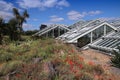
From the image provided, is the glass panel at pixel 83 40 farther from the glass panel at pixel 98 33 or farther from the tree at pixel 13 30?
the tree at pixel 13 30

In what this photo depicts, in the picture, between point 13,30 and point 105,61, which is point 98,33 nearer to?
point 105,61

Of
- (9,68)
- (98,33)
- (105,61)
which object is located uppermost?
(98,33)

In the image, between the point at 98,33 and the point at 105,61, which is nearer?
the point at 105,61

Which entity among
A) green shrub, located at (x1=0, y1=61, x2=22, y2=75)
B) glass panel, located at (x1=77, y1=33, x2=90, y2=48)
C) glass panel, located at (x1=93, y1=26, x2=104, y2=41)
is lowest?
green shrub, located at (x1=0, y1=61, x2=22, y2=75)

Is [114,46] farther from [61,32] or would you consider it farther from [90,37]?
[61,32]

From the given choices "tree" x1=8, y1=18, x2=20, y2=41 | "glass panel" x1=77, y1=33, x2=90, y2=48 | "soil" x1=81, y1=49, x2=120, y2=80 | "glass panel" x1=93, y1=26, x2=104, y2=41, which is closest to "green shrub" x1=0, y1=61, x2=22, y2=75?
"soil" x1=81, y1=49, x2=120, y2=80

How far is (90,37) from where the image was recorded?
21.6m

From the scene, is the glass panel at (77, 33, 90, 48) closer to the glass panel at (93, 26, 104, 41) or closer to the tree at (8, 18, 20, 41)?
the glass panel at (93, 26, 104, 41)

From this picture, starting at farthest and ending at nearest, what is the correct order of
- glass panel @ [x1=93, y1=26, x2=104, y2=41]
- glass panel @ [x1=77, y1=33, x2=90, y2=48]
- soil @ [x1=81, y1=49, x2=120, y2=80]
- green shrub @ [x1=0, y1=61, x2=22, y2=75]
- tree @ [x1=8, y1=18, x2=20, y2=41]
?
1. tree @ [x1=8, y1=18, x2=20, y2=41]
2. glass panel @ [x1=93, y1=26, x2=104, y2=41]
3. glass panel @ [x1=77, y1=33, x2=90, y2=48]
4. soil @ [x1=81, y1=49, x2=120, y2=80]
5. green shrub @ [x1=0, y1=61, x2=22, y2=75]

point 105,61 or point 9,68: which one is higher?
point 9,68

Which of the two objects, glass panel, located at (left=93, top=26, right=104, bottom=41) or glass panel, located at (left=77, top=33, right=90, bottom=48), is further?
glass panel, located at (left=93, top=26, right=104, bottom=41)

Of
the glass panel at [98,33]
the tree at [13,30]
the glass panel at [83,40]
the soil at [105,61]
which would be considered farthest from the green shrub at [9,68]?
the tree at [13,30]

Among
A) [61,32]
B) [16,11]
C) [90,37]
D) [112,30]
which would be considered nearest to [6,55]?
[90,37]

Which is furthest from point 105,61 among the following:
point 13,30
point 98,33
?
point 13,30
